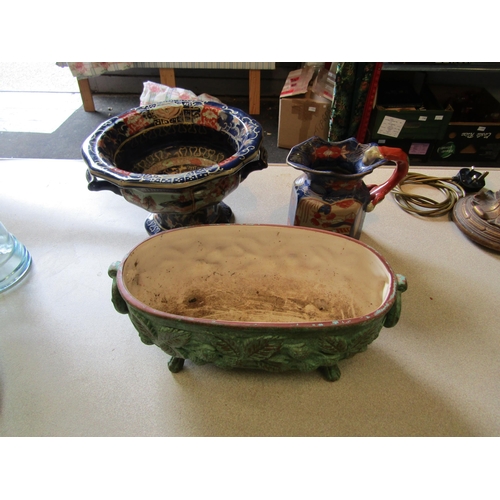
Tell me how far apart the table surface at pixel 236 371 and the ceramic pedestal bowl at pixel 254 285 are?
56 millimetres

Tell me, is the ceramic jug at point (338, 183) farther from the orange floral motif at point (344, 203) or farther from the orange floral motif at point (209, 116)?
the orange floral motif at point (209, 116)

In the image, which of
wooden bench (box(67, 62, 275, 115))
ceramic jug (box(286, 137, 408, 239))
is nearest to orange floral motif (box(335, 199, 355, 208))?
ceramic jug (box(286, 137, 408, 239))

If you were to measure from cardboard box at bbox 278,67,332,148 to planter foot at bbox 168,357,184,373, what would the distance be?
1.16 metres

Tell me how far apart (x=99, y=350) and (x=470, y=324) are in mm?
599

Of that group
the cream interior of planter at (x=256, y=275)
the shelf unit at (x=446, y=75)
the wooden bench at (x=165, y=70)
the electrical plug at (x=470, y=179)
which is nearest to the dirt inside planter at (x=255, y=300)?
the cream interior of planter at (x=256, y=275)

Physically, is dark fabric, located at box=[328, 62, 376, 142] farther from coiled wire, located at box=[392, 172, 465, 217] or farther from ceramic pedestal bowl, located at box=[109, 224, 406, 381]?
ceramic pedestal bowl, located at box=[109, 224, 406, 381]

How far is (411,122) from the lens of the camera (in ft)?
4.50

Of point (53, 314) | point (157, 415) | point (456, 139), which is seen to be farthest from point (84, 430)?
point (456, 139)

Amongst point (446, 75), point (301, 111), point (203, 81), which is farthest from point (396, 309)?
point (203, 81)

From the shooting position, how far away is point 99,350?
606mm

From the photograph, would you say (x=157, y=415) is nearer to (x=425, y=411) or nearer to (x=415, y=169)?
(x=425, y=411)

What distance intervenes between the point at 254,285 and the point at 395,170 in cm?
32

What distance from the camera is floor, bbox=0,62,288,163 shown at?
63.6 inches

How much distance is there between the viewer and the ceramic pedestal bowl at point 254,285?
1.57 feet
